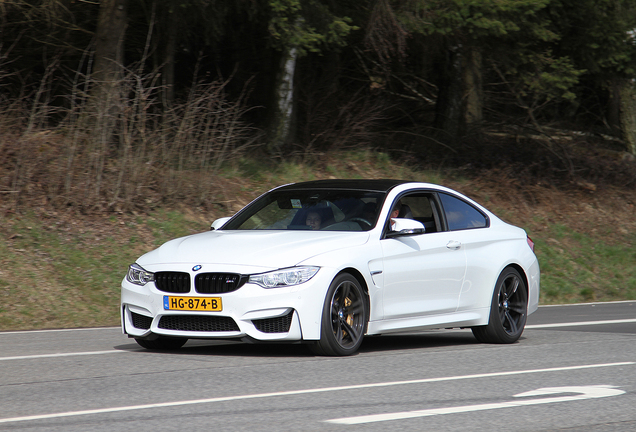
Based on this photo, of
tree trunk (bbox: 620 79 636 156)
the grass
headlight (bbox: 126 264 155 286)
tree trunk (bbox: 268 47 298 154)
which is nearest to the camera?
headlight (bbox: 126 264 155 286)

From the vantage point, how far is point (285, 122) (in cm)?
2120

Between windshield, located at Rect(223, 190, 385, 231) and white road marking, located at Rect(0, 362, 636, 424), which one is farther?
windshield, located at Rect(223, 190, 385, 231)

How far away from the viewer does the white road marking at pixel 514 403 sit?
5687 millimetres

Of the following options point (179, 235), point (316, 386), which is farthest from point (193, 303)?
point (179, 235)

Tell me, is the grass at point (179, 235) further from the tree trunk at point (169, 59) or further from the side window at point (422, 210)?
the side window at point (422, 210)

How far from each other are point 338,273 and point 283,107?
1344 centimetres

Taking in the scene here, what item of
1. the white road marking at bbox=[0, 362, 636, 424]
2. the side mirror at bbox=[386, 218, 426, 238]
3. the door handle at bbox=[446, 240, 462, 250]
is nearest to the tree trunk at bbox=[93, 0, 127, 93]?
the door handle at bbox=[446, 240, 462, 250]

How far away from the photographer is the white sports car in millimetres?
7855

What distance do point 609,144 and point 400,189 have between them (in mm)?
19966

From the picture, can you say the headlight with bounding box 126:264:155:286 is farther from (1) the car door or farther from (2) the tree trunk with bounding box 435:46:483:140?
(2) the tree trunk with bounding box 435:46:483:140

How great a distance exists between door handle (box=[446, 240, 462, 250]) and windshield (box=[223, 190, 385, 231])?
87 cm

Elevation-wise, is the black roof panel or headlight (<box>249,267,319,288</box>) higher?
the black roof panel

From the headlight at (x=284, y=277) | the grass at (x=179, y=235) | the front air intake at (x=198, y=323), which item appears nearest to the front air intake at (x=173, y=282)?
the front air intake at (x=198, y=323)

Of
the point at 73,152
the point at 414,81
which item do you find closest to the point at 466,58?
the point at 414,81
